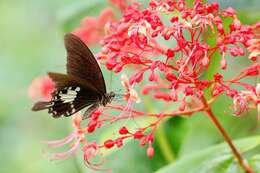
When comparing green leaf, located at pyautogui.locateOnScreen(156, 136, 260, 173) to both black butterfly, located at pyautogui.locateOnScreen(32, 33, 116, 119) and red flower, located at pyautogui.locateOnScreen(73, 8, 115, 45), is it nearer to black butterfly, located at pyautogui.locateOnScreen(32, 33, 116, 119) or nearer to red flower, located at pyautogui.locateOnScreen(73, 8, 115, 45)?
black butterfly, located at pyautogui.locateOnScreen(32, 33, 116, 119)

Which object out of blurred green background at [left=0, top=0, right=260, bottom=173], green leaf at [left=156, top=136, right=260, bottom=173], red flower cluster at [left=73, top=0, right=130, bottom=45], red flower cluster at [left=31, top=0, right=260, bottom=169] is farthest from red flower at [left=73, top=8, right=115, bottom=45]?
green leaf at [left=156, top=136, right=260, bottom=173]

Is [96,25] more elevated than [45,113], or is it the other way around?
[96,25]

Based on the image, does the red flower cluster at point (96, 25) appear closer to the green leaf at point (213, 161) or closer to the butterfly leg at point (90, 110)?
the butterfly leg at point (90, 110)

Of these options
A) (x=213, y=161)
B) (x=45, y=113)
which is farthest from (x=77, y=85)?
(x=45, y=113)

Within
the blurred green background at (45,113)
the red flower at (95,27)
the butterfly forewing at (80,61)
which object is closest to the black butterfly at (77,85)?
the butterfly forewing at (80,61)

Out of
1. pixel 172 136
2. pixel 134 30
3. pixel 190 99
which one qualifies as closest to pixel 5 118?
pixel 172 136

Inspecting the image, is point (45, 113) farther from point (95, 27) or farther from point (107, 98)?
point (107, 98)
